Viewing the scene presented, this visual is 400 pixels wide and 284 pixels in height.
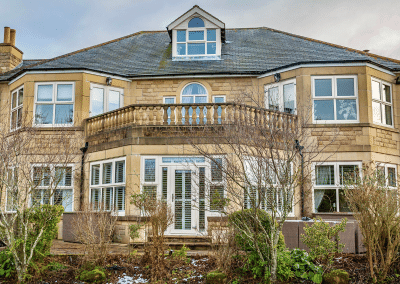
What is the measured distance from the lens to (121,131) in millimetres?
12938

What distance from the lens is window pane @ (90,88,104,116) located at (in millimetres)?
14961

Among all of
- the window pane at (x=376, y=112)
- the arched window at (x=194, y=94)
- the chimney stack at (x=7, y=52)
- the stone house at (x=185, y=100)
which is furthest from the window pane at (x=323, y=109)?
the chimney stack at (x=7, y=52)

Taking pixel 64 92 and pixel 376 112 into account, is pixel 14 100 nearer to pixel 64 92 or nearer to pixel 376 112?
pixel 64 92

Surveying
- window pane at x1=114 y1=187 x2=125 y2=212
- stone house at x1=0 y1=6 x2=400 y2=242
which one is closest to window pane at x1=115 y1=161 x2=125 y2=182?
stone house at x1=0 y1=6 x2=400 y2=242

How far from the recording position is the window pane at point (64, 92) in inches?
585

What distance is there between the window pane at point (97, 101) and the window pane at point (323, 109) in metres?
7.42

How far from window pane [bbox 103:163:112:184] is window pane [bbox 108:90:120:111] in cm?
270

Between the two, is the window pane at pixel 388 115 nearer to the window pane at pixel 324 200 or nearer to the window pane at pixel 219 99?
the window pane at pixel 324 200

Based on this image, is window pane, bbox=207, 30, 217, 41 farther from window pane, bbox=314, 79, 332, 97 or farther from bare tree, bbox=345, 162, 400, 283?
bare tree, bbox=345, 162, 400, 283

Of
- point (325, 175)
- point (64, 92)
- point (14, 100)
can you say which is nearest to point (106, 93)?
point (64, 92)

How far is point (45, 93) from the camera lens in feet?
49.2

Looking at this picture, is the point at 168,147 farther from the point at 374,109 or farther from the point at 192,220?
the point at 374,109

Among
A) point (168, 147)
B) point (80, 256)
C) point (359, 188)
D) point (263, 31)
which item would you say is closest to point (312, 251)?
point (359, 188)

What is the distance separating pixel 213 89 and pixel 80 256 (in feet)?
27.7
